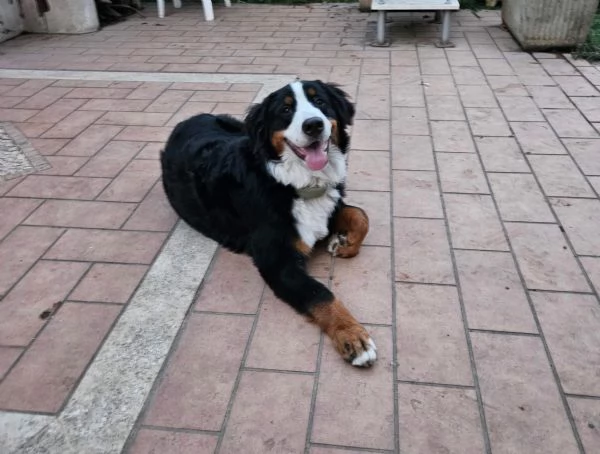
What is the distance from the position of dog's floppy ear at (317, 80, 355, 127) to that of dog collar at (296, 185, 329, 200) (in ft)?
1.20

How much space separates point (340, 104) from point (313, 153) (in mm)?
392

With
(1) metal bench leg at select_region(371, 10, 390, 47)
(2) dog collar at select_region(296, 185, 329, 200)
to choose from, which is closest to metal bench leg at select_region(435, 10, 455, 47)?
(1) metal bench leg at select_region(371, 10, 390, 47)

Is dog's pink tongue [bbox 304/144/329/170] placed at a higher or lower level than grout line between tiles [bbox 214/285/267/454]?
higher

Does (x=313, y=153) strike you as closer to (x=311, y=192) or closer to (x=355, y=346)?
(x=311, y=192)

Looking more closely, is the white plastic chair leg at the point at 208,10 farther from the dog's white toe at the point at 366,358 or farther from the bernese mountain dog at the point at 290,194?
the dog's white toe at the point at 366,358


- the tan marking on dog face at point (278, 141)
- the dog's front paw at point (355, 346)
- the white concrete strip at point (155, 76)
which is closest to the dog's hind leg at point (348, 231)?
the tan marking on dog face at point (278, 141)

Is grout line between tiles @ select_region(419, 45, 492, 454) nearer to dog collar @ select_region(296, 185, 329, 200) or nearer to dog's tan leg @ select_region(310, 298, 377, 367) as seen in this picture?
dog's tan leg @ select_region(310, 298, 377, 367)

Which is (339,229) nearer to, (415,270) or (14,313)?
(415,270)

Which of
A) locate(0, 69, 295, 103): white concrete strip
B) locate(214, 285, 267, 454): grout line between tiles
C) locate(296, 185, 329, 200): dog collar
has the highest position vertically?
locate(296, 185, 329, 200): dog collar

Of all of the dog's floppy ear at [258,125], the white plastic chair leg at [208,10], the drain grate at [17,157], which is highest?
the dog's floppy ear at [258,125]

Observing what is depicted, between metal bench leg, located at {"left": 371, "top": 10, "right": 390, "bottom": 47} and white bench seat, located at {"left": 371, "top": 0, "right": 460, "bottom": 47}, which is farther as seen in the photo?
metal bench leg, located at {"left": 371, "top": 10, "right": 390, "bottom": 47}

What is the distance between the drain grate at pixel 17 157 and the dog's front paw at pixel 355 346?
283 cm

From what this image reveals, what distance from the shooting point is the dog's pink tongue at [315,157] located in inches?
95.8

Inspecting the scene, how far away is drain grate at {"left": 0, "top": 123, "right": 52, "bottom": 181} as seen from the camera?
379 cm
